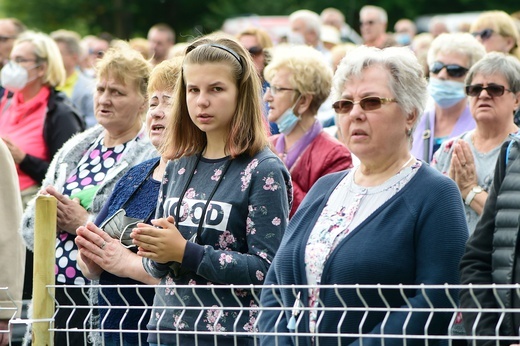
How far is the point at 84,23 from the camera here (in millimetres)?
31547

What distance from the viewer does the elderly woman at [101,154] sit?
5.43 meters

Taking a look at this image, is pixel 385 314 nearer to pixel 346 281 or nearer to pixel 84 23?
pixel 346 281

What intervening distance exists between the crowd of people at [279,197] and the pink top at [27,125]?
2086mm

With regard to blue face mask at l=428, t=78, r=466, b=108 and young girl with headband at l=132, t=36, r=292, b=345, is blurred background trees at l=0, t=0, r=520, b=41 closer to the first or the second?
blue face mask at l=428, t=78, r=466, b=108

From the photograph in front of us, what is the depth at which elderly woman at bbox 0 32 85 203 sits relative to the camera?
25.7 ft

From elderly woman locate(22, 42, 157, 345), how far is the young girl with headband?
948 millimetres

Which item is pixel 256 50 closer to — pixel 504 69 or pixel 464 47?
pixel 464 47

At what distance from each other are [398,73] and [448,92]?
296 cm

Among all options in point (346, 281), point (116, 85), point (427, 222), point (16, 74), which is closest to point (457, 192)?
point (427, 222)

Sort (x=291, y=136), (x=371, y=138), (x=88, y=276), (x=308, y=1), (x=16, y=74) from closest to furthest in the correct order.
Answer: (x=371, y=138)
(x=88, y=276)
(x=291, y=136)
(x=16, y=74)
(x=308, y=1)

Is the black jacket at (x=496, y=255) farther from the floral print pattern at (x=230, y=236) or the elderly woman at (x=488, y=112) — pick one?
the elderly woman at (x=488, y=112)

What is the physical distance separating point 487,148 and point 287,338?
2400mm

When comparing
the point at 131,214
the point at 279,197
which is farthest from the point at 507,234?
the point at 131,214

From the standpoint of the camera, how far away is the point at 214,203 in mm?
4289
